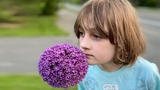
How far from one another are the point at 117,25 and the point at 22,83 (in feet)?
15.2

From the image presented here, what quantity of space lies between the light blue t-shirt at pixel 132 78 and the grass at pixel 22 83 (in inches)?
136

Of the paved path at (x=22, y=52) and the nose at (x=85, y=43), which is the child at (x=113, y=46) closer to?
the nose at (x=85, y=43)

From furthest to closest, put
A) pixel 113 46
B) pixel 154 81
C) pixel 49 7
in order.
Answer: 1. pixel 49 7
2. pixel 154 81
3. pixel 113 46

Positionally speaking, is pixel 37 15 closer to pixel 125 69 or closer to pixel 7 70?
pixel 7 70

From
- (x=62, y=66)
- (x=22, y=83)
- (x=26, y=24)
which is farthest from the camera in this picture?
(x=26, y=24)

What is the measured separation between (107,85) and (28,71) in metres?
5.48

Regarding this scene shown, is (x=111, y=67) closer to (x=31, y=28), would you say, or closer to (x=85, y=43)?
(x=85, y=43)

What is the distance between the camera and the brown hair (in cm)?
185

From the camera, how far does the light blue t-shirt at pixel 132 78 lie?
2.09m

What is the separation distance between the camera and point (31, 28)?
17.2 meters

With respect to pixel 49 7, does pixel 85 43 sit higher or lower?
lower

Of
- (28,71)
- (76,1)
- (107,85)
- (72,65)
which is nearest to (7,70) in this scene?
(28,71)

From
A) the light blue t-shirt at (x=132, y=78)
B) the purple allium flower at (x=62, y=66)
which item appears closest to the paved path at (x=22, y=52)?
the light blue t-shirt at (x=132, y=78)

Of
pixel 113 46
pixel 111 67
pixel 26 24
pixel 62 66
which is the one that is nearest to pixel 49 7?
pixel 26 24
